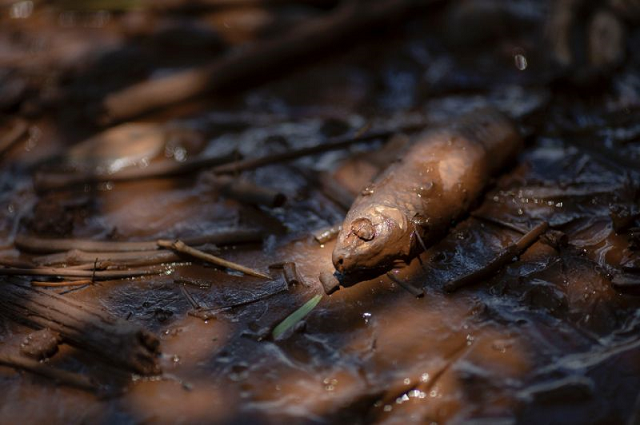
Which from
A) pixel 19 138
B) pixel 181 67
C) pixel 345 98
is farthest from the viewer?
pixel 181 67

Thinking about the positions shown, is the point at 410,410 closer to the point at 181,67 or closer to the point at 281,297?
the point at 281,297

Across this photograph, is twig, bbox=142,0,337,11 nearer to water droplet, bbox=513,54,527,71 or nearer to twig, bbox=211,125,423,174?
water droplet, bbox=513,54,527,71

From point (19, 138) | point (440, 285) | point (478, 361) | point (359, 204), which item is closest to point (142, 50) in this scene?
point (19, 138)

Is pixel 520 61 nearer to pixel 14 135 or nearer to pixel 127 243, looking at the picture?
pixel 127 243

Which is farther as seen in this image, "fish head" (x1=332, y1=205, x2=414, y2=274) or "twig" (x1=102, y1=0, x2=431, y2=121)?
"twig" (x1=102, y1=0, x2=431, y2=121)

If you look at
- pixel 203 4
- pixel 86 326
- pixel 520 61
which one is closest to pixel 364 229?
pixel 86 326

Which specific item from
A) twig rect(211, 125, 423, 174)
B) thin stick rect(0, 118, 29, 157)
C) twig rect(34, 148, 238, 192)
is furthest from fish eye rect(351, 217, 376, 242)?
thin stick rect(0, 118, 29, 157)
